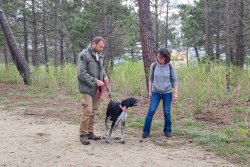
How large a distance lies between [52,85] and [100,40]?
8714 mm

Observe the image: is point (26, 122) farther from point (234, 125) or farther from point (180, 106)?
point (234, 125)

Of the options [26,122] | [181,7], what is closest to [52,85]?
[26,122]

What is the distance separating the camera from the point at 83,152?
18.0 ft

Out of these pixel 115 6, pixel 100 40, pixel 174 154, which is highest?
pixel 115 6

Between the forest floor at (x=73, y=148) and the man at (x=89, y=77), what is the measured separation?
42 centimetres

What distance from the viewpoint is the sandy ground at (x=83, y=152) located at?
5008mm

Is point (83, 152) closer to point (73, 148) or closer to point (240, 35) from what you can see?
point (73, 148)

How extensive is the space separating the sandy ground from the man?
42 centimetres

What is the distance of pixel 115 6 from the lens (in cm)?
2530

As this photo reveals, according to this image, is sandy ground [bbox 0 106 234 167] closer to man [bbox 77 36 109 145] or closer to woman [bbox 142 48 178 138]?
man [bbox 77 36 109 145]

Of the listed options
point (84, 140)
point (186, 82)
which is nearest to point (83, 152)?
point (84, 140)

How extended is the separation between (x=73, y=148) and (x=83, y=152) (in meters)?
0.30

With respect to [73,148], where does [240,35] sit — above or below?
above

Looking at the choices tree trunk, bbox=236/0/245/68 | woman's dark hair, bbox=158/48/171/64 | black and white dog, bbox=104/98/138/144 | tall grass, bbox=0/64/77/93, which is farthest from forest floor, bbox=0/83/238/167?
tree trunk, bbox=236/0/245/68
